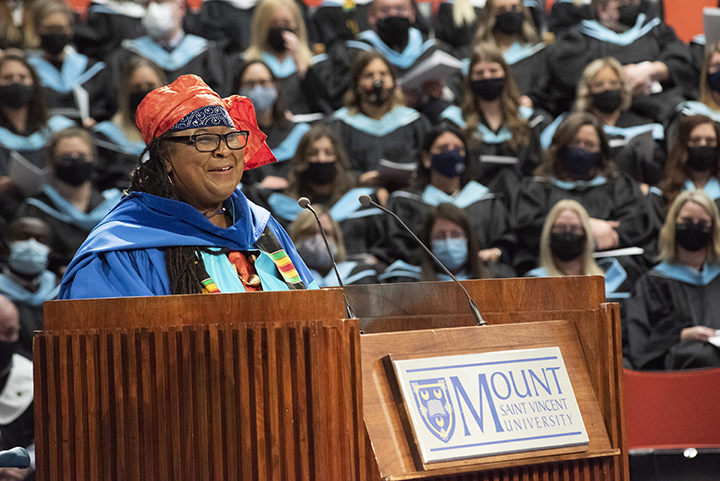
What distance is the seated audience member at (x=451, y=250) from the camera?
4.59 metres

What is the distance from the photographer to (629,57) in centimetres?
541

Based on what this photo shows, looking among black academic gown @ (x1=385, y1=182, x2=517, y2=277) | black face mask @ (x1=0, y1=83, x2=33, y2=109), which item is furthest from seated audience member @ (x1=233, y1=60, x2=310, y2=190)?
black face mask @ (x1=0, y1=83, x2=33, y2=109)

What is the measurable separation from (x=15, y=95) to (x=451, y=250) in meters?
2.48

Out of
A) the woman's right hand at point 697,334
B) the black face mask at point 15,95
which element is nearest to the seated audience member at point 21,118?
the black face mask at point 15,95

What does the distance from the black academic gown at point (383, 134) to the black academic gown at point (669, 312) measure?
4.93 ft

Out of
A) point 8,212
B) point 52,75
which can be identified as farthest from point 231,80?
point 8,212

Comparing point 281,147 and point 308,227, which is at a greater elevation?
point 281,147

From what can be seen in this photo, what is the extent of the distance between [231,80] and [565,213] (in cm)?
203

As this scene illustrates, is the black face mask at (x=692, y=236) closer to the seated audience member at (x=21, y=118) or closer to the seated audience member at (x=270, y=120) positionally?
the seated audience member at (x=270, y=120)

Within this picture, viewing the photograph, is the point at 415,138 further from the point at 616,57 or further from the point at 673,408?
the point at 673,408

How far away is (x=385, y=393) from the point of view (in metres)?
1.50

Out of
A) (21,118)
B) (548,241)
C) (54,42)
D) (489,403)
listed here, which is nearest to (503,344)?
(489,403)

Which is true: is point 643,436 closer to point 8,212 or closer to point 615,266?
point 615,266

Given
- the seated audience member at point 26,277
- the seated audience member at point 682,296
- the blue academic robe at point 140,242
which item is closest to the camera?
the blue academic robe at point 140,242
